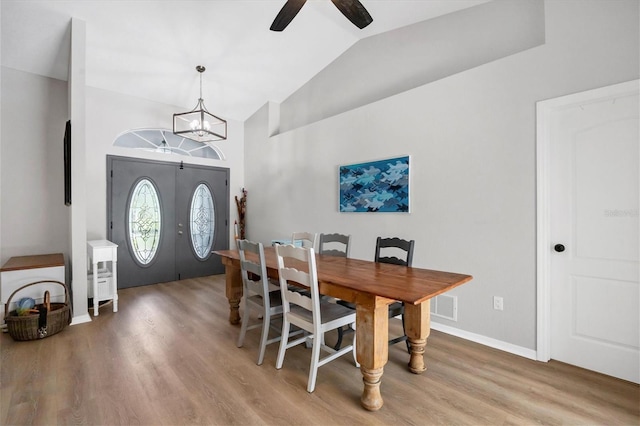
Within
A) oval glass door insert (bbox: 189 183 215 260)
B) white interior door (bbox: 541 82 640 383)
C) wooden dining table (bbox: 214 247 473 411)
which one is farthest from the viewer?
oval glass door insert (bbox: 189 183 215 260)

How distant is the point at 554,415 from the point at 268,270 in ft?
6.98

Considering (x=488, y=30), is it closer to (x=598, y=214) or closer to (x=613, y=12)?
(x=613, y=12)

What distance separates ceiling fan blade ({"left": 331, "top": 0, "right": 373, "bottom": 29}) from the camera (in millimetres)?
2346

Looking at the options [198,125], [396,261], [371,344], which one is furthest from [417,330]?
[198,125]

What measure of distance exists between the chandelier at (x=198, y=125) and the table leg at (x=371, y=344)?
3.09 meters

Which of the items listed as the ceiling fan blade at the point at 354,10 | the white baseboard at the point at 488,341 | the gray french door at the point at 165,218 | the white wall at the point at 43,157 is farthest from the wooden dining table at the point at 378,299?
the white wall at the point at 43,157

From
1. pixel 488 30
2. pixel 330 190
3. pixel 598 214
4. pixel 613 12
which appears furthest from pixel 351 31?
pixel 598 214

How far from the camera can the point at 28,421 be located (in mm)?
1797

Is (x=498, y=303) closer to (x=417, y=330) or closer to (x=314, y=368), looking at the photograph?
(x=417, y=330)

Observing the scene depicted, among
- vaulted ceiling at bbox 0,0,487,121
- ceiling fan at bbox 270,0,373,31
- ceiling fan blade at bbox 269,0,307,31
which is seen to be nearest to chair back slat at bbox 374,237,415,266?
ceiling fan at bbox 270,0,373,31

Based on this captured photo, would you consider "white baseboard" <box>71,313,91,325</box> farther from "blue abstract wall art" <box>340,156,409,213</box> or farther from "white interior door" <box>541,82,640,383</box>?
"white interior door" <box>541,82,640,383</box>

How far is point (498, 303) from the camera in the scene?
2.78 meters

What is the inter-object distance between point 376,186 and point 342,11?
74.7 inches

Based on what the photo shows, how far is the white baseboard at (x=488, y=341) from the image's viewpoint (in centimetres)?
258
